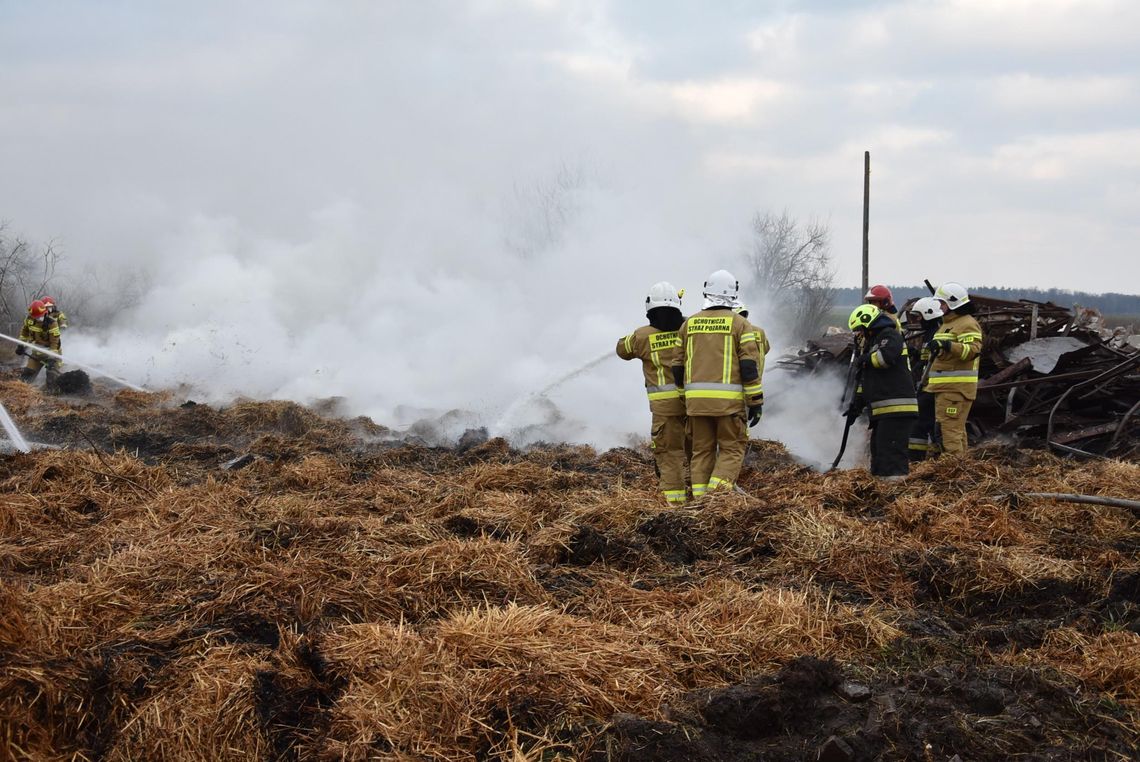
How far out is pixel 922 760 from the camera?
314cm

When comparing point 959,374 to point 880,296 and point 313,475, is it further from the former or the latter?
point 313,475

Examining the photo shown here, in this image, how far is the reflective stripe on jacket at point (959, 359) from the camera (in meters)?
9.66

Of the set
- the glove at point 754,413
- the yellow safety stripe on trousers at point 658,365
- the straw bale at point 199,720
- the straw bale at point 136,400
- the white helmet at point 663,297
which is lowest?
the straw bale at point 136,400

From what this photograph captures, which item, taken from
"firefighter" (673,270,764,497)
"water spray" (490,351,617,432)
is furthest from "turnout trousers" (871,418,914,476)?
"water spray" (490,351,617,432)

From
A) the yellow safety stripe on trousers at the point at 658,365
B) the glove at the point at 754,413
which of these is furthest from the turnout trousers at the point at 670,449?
the glove at the point at 754,413

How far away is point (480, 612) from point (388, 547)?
1221mm

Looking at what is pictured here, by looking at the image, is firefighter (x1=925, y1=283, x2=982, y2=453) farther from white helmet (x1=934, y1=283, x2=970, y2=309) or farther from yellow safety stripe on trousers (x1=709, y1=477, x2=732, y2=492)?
yellow safety stripe on trousers (x1=709, y1=477, x2=732, y2=492)

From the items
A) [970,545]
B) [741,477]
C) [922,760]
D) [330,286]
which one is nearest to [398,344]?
[330,286]

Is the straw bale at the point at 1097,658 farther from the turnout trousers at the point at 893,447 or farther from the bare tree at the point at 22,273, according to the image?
the bare tree at the point at 22,273

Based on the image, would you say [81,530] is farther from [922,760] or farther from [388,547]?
[922,760]

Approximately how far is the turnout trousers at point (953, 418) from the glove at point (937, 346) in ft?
1.39

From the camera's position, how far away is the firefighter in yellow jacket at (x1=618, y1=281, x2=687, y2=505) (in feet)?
24.6

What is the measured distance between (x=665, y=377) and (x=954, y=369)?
3.91 meters

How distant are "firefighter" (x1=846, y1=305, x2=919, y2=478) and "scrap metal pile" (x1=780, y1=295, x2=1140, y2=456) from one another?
2.16m
